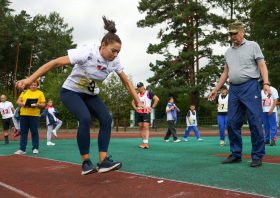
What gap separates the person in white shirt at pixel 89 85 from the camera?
354 cm

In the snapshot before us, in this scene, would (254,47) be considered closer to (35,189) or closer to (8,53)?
(35,189)

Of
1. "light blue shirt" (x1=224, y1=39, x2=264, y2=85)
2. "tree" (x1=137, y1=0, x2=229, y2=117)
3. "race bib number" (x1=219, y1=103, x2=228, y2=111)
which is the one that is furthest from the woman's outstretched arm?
"tree" (x1=137, y1=0, x2=229, y2=117)

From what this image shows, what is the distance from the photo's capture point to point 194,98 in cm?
2783

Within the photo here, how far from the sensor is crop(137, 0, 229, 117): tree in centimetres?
2673

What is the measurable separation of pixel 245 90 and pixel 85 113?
2660 millimetres

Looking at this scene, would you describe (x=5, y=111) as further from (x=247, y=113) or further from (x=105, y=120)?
(x=247, y=113)

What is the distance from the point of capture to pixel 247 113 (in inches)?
183

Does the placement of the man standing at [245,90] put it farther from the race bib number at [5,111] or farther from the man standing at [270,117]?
the race bib number at [5,111]

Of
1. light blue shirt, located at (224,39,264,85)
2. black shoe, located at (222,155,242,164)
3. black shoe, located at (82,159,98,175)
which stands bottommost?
black shoe, located at (222,155,242,164)

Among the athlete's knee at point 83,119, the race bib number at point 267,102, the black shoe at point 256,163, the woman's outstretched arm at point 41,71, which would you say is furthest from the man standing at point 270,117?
the woman's outstretched arm at point 41,71

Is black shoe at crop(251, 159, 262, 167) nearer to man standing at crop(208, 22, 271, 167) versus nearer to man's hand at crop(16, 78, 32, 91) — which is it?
man standing at crop(208, 22, 271, 167)

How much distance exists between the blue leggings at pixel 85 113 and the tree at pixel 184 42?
74.1ft

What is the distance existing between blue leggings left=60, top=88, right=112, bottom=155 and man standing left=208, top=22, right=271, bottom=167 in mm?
2163

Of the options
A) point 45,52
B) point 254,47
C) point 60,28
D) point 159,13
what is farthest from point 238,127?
point 60,28
